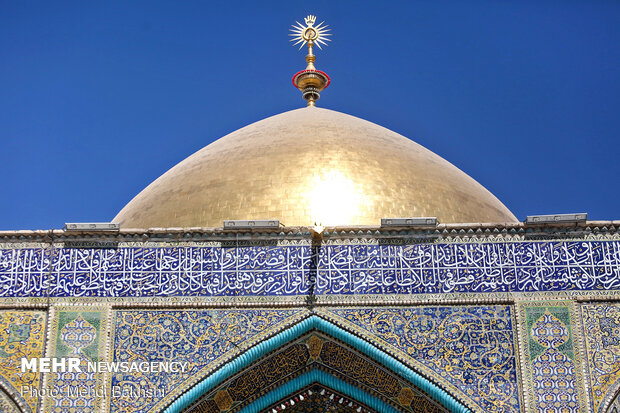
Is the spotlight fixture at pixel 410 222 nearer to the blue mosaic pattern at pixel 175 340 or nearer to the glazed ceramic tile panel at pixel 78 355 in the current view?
the blue mosaic pattern at pixel 175 340

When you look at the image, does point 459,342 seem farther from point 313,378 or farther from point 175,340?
point 175,340

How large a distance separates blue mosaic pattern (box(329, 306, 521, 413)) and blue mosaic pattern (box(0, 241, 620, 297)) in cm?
18

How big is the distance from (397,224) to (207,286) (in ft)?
Answer: 4.86

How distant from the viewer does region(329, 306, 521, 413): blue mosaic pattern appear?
299 inches

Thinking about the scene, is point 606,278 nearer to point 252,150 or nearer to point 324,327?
point 324,327

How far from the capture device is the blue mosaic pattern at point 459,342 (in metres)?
7.59

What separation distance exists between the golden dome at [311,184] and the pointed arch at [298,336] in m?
1.11

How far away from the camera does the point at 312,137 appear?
9.75 m

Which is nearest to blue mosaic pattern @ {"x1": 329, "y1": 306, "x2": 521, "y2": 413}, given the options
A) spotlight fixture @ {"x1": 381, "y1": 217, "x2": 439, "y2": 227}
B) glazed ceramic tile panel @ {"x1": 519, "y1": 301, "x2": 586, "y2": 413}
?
glazed ceramic tile panel @ {"x1": 519, "y1": 301, "x2": 586, "y2": 413}

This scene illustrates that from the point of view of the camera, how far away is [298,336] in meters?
7.81

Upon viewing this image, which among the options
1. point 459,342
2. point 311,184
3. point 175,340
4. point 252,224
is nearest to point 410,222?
point 459,342

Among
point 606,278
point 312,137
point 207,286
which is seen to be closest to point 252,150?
point 312,137

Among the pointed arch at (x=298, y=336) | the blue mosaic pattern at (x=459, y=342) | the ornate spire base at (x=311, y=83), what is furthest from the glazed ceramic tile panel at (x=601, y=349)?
the ornate spire base at (x=311, y=83)

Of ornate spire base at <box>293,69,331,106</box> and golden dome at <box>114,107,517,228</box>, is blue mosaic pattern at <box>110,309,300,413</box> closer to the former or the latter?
golden dome at <box>114,107,517,228</box>
